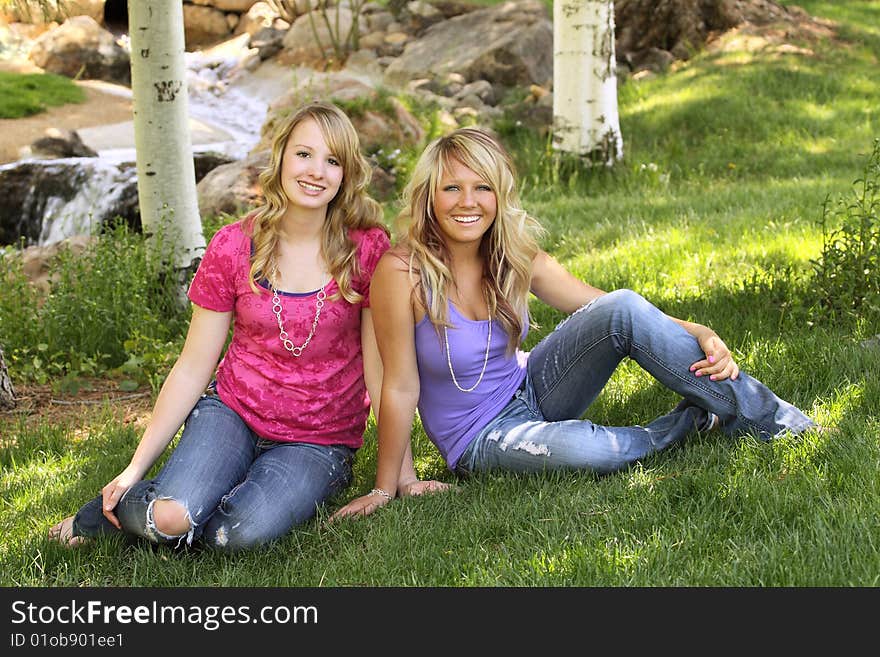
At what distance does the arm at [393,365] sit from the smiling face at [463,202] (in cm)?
23

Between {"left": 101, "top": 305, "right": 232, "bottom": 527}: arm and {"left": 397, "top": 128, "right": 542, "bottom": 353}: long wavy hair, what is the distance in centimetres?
73

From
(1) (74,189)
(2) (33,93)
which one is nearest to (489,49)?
(1) (74,189)

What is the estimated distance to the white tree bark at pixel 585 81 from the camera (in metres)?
8.23

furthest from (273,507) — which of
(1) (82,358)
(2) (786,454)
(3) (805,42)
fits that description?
(3) (805,42)

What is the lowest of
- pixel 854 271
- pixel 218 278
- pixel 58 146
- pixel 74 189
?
pixel 74 189

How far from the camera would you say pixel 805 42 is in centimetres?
1150

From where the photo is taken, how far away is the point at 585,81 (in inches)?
330

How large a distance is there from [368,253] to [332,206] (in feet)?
0.71

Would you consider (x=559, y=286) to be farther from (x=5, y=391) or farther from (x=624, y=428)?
(x=5, y=391)

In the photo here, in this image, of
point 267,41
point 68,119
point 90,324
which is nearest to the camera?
point 90,324

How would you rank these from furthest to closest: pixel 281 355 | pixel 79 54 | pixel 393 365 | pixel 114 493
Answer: pixel 79 54
pixel 281 355
pixel 393 365
pixel 114 493

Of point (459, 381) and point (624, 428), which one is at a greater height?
point (459, 381)

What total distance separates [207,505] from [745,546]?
5.39 feet

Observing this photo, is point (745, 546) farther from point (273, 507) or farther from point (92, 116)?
point (92, 116)
